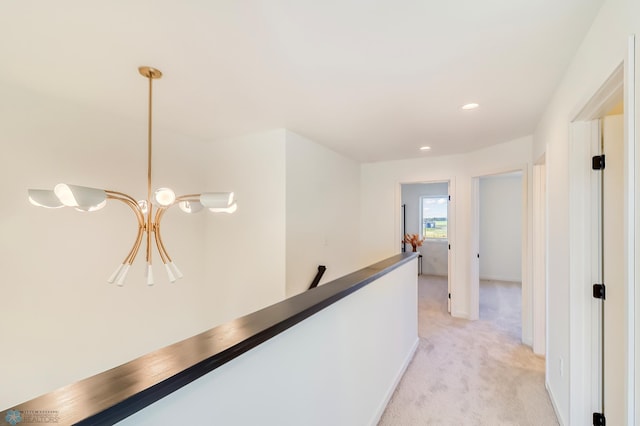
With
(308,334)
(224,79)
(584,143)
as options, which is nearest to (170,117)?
(224,79)

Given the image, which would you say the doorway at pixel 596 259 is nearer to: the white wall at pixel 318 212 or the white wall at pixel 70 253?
the white wall at pixel 318 212

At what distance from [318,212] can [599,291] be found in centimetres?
277

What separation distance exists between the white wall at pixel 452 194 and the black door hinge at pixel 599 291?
1.95 meters

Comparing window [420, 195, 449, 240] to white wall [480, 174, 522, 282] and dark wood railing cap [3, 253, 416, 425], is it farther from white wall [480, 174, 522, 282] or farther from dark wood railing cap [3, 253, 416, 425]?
dark wood railing cap [3, 253, 416, 425]

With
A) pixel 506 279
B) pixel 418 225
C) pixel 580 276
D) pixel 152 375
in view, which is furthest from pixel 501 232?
pixel 152 375

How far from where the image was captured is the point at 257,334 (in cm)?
97

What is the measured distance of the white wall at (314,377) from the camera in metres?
0.82

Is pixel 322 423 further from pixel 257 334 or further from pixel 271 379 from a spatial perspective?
pixel 257 334

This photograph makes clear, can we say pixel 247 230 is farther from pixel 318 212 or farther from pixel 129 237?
pixel 129 237

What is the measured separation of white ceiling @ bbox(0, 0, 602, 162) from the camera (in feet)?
4.57

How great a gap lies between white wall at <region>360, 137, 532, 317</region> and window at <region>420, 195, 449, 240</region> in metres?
2.87

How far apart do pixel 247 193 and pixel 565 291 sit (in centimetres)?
303

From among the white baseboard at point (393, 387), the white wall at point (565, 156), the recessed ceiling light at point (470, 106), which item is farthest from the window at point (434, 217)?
the recessed ceiling light at point (470, 106)

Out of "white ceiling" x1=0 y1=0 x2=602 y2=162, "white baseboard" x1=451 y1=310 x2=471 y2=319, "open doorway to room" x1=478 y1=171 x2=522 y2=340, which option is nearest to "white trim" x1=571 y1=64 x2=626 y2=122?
"white ceiling" x1=0 y1=0 x2=602 y2=162
